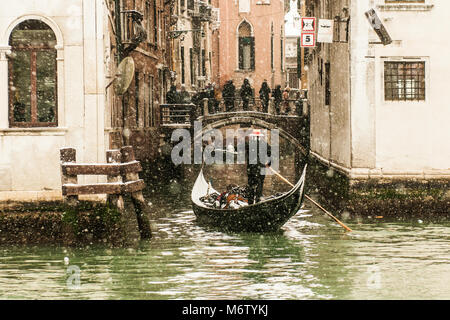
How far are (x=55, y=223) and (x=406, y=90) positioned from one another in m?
7.83

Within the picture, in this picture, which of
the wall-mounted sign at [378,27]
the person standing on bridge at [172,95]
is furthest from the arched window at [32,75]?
the person standing on bridge at [172,95]

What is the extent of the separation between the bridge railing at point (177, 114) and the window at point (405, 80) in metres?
15.4

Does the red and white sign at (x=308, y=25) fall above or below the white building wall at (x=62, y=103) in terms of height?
above

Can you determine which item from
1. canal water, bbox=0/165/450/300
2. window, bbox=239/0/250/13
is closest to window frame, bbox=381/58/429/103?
canal water, bbox=0/165/450/300

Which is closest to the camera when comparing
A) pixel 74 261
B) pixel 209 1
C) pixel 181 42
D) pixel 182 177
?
pixel 74 261

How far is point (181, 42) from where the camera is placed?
144 feet

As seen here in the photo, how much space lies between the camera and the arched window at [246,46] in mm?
54125

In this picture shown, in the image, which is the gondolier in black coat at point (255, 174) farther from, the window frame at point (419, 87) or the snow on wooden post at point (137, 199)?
the window frame at point (419, 87)

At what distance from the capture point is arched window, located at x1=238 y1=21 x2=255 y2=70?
5412 cm

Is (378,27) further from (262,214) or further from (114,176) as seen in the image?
(114,176)

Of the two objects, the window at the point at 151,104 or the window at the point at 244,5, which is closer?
the window at the point at 151,104

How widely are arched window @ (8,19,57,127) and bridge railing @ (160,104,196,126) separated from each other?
1873 cm
